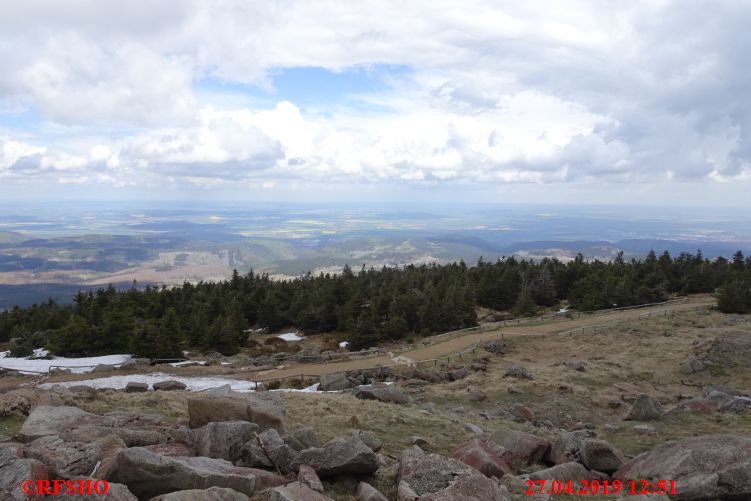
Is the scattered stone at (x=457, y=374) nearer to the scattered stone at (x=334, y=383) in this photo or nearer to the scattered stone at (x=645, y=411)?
Answer: the scattered stone at (x=334, y=383)

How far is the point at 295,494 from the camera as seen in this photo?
29.3ft

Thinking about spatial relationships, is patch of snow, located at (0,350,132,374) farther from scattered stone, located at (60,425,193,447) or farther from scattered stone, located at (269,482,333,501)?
scattered stone, located at (269,482,333,501)

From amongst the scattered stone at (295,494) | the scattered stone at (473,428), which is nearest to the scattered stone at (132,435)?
the scattered stone at (295,494)

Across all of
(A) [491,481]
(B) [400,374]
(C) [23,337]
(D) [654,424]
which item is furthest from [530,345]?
(C) [23,337]

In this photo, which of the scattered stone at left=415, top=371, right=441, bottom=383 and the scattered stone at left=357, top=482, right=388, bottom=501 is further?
the scattered stone at left=415, top=371, right=441, bottom=383

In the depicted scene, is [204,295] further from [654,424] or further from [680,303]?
[680,303]

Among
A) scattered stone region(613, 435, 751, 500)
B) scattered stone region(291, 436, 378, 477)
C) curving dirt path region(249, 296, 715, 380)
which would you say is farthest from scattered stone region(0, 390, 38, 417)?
scattered stone region(613, 435, 751, 500)

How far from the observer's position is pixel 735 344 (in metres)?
32.0

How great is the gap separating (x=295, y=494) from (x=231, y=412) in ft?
17.1

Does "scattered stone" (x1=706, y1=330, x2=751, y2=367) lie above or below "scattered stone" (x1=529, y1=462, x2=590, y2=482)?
below

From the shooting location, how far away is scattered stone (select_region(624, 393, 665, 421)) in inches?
851

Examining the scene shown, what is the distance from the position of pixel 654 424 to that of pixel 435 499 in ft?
54.6

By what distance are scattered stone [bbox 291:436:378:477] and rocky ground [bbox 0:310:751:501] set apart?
34 millimetres

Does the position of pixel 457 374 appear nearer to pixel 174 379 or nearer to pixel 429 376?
pixel 429 376
